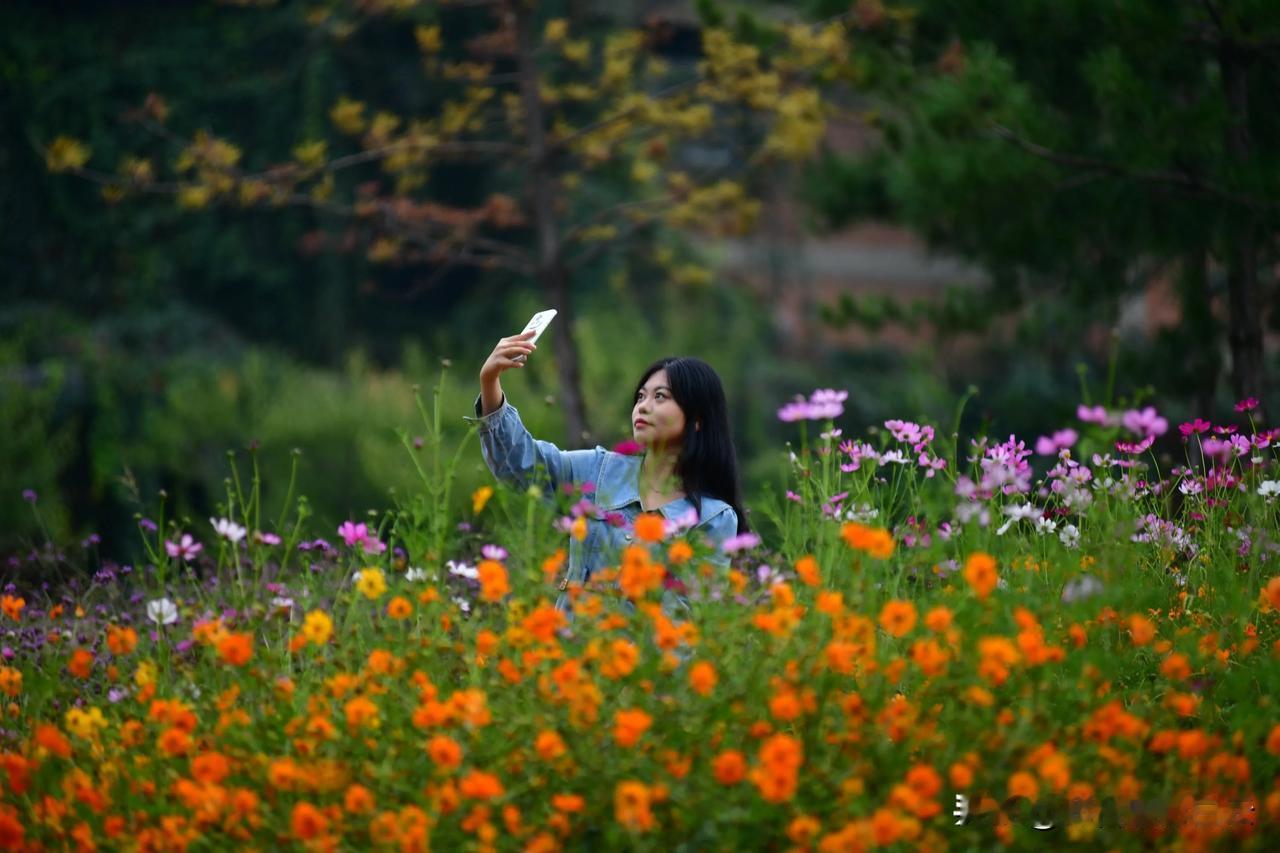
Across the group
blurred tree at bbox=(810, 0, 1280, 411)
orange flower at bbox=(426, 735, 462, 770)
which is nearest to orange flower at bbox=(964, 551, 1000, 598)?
orange flower at bbox=(426, 735, 462, 770)

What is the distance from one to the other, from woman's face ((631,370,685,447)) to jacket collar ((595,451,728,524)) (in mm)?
84

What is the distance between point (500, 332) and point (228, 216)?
2526 mm

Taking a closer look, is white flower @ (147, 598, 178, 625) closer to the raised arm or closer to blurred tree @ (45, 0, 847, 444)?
the raised arm

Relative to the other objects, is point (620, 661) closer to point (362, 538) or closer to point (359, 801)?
point (359, 801)

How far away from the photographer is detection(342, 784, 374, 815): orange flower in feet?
7.11

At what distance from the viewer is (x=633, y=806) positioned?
210 centimetres

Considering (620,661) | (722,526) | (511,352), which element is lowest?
(722,526)

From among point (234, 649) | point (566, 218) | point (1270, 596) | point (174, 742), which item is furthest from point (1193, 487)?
point (566, 218)

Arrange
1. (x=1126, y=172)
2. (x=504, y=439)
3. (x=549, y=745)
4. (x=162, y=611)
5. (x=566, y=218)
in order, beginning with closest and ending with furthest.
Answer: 1. (x=549, y=745)
2. (x=162, y=611)
3. (x=504, y=439)
4. (x=1126, y=172)
5. (x=566, y=218)

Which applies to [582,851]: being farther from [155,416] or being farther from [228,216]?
[228,216]

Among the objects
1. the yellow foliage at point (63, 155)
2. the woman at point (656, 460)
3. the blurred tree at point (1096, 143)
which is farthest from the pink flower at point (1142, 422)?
the yellow foliage at point (63, 155)

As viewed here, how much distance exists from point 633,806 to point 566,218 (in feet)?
33.4

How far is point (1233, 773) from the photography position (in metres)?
2.27

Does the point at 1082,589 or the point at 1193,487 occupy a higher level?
the point at 1082,589
